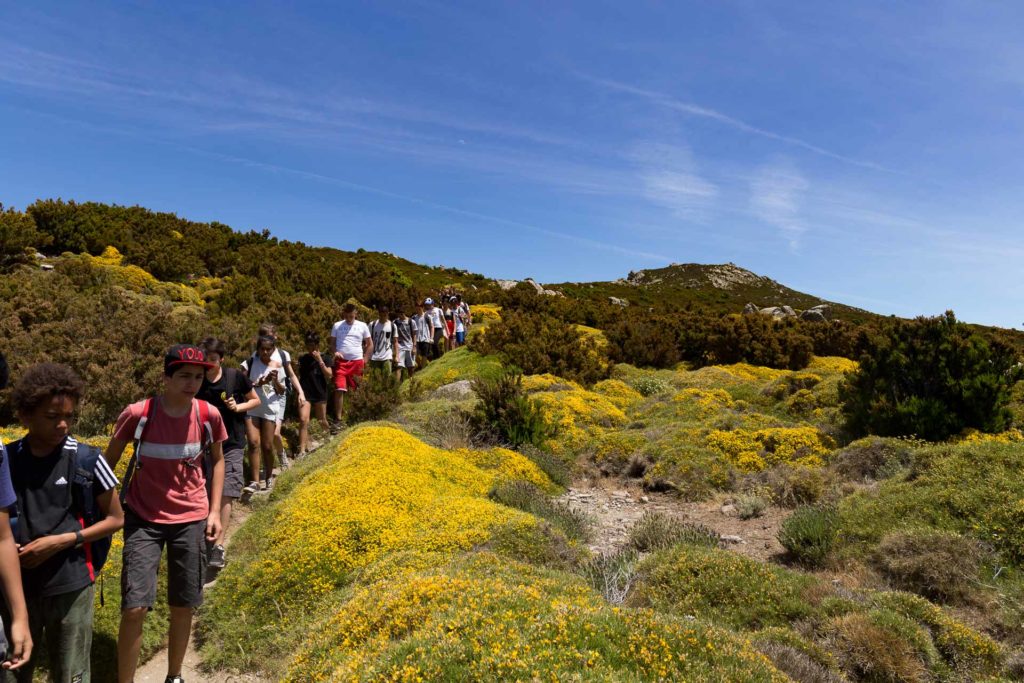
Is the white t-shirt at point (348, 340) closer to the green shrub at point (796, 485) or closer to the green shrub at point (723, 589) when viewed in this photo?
the green shrub at point (723, 589)

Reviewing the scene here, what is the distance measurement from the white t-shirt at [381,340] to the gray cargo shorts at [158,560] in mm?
8200

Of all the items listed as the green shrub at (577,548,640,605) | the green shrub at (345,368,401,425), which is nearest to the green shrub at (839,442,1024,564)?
the green shrub at (577,548,640,605)

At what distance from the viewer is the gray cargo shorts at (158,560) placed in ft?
11.5

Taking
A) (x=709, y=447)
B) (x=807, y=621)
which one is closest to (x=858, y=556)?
(x=807, y=621)

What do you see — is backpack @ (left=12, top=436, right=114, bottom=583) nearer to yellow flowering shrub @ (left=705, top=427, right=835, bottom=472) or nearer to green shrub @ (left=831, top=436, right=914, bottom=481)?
yellow flowering shrub @ (left=705, top=427, right=835, bottom=472)

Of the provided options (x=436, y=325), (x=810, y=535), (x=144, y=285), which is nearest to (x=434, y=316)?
(x=436, y=325)

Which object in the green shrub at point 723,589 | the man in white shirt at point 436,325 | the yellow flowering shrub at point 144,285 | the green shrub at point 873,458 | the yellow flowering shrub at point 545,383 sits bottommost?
the green shrub at point 723,589

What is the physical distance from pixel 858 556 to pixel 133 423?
6426 mm

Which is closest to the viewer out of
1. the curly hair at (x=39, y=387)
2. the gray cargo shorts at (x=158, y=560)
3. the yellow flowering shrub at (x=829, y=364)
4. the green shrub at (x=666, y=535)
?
the curly hair at (x=39, y=387)

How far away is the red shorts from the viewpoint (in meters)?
9.66

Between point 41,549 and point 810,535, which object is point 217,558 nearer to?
point 41,549

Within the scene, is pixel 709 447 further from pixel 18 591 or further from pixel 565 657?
pixel 18 591

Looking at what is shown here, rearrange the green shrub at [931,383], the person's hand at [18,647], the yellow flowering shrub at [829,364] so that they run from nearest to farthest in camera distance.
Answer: the person's hand at [18,647]
the green shrub at [931,383]
the yellow flowering shrub at [829,364]

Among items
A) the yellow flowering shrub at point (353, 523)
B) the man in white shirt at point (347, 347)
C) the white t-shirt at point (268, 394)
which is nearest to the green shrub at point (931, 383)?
the yellow flowering shrub at point (353, 523)
